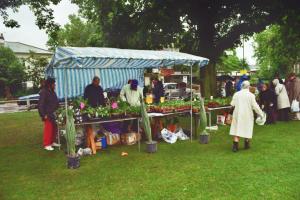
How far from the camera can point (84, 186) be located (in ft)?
20.5

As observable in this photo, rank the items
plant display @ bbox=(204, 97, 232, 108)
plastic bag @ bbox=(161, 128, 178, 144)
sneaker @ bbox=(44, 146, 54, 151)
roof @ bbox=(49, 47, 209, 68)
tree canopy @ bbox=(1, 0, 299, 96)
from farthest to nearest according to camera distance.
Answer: tree canopy @ bbox=(1, 0, 299, 96)
plant display @ bbox=(204, 97, 232, 108)
plastic bag @ bbox=(161, 128, 178, 144)
sneaker @ bbox=(44, 146, 54, 151)
roof @ bbox=(49, 47, 209, 68)

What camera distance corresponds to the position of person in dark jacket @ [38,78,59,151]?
30.9 ft

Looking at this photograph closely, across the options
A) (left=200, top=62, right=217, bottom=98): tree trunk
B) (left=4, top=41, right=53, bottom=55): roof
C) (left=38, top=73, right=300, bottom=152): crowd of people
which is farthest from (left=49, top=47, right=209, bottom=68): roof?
(left=4, top=41, right=53, bottom=55): roof

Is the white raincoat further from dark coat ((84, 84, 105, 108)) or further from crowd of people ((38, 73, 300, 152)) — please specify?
dark coat ((84, 84, 105, 108))

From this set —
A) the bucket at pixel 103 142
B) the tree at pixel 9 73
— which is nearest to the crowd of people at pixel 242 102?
the bucket at pixel 103 142

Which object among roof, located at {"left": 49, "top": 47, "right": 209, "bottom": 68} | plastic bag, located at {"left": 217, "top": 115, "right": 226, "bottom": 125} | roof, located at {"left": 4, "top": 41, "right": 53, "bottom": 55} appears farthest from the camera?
roof, located at {"left": 4, "top": 41, "right": 53, "bottom": 55}

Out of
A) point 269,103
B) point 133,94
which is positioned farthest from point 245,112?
point 269,103

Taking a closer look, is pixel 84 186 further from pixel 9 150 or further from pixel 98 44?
pixel 98 44

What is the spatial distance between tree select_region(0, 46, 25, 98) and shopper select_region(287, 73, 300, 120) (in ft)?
116

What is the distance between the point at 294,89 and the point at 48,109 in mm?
9268

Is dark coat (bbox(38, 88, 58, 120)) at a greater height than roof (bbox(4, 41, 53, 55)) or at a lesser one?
lesser

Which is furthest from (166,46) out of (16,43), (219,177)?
(16,43)

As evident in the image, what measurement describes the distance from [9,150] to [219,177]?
20.9 feet

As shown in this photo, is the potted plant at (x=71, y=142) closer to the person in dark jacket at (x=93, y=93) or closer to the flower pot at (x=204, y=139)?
the person in dark jacket at (x=93, y=93)
